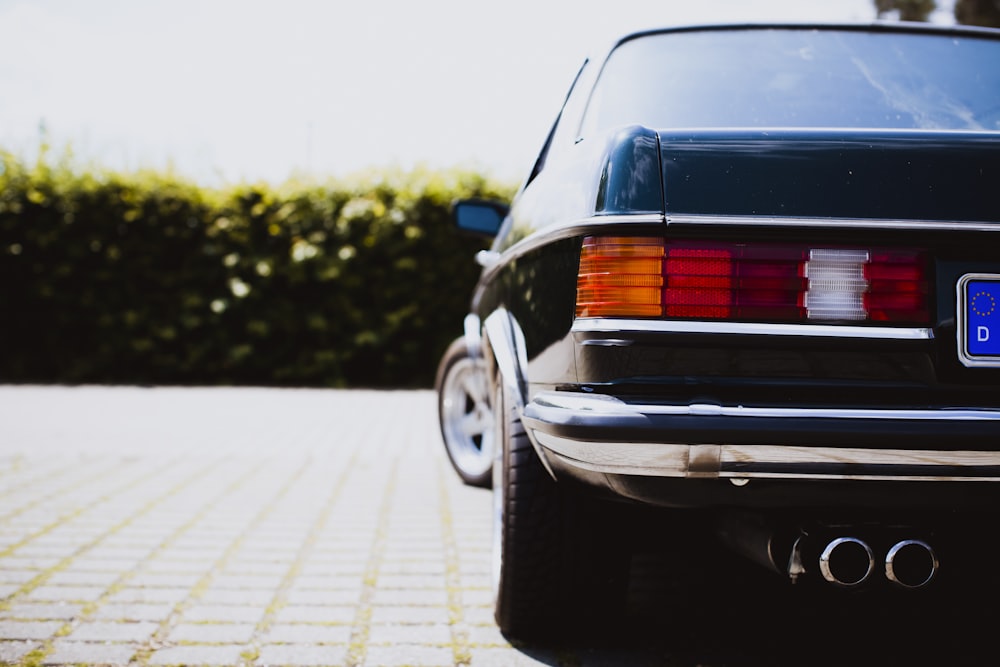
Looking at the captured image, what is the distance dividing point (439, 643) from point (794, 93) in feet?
6.14

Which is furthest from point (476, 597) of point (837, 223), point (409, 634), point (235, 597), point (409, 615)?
point (837, 223)

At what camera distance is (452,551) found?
11.0 feet

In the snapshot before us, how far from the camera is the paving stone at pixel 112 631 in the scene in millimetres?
2447

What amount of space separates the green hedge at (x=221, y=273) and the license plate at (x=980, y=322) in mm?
8265

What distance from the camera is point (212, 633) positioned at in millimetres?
2498

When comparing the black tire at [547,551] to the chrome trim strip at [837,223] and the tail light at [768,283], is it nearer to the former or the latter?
the tail light at [768,283]

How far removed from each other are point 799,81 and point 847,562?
56.0 inches

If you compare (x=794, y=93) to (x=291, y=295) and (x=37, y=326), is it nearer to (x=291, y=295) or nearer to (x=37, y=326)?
(x=291, y=295)

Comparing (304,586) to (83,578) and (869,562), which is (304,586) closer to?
(83,578)

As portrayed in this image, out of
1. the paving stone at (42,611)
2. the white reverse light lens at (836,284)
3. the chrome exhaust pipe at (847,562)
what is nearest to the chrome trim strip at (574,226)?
the white reverse light lens at (836,284)

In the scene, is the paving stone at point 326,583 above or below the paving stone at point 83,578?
below

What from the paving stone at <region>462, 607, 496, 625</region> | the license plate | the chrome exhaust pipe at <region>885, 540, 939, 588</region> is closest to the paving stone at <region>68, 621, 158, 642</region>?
the paving stone at <region>462, 607, 496, 625</region>

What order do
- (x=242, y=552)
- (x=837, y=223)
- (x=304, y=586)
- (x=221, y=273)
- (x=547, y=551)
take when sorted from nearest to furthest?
1. (x=837, y=223)
2. (x=547, y=551)
3. (x=304, y=586)
4. (x=242, y=552)
5. (x=221, y=273)

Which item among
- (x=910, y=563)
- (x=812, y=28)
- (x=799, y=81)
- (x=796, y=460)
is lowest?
(x=910, y=563)
